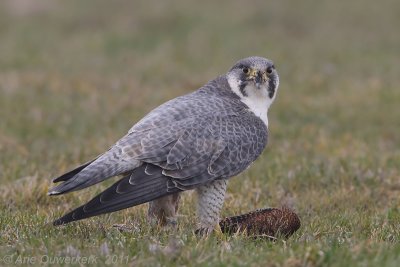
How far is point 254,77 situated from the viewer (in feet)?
19.9

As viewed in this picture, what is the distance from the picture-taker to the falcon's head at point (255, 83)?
6.08 metres

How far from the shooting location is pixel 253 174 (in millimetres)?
7535

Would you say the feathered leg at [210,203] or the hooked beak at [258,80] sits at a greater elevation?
the hooked beak at [258,80]

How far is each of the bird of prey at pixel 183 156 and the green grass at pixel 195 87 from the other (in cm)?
22

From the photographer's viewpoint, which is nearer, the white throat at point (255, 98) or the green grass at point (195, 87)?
the green grass at point (195, 87)

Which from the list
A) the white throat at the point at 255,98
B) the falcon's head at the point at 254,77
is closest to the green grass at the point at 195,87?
the white throat at the point at 255,98

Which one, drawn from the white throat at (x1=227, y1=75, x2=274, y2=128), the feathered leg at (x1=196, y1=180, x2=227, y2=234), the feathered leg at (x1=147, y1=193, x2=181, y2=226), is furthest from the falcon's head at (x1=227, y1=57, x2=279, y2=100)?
the feathered leg at (x1=147, y1=193, x2=181, y2=226)

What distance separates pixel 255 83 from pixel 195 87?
6566 mm

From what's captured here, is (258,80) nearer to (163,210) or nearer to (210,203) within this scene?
(210,203)

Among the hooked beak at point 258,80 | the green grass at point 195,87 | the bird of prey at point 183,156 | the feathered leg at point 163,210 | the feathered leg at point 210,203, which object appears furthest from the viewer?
the hooked beak at point 258,80

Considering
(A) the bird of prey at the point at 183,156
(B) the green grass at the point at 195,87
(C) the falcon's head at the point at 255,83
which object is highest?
(C) the falcon's head at the point at 255,83

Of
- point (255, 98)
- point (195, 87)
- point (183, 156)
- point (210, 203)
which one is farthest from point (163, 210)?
point (195, 87)

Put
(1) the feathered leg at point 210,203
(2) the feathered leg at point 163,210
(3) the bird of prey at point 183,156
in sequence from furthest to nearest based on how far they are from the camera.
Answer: (2) the feathered leg at point 163,210, (1) the feathered leg at point 210,203, (3) the bird of prey at point 183,156

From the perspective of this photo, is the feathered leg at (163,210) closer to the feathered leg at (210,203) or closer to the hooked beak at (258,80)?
the feathered leg at (210,203)
